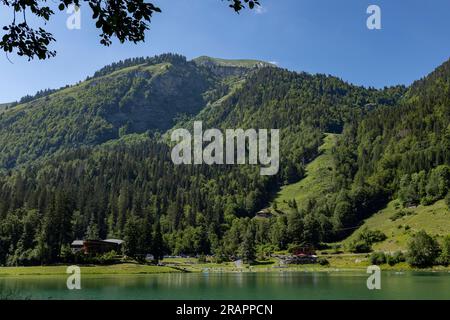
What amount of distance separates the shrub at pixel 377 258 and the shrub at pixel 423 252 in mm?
11716

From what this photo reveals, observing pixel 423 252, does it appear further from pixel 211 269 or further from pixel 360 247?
pixel 211 269

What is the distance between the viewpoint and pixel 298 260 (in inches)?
6964

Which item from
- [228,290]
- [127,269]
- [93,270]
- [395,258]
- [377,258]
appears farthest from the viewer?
[377,258]

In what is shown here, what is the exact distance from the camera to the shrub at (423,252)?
141125 millimetres

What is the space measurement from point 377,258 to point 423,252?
17.5 m

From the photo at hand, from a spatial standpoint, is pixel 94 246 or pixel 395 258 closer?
pixel 94 246

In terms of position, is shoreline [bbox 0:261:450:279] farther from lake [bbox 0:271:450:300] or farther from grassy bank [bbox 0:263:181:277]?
lake [bbox 0:271:450:300]

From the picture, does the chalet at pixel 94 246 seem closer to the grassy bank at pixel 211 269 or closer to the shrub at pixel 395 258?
the grassy bank at pixel 211 269

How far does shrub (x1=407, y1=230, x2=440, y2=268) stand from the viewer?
5556 inches

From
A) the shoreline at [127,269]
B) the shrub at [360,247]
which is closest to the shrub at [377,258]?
the shoreline at [127,269]

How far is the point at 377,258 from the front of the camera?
155 m

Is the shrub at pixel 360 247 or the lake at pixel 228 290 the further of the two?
the shrub at pixel 360 247

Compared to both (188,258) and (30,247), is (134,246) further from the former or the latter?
(188,258)

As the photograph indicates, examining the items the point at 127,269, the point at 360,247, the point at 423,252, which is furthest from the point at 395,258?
the point at 127,269
